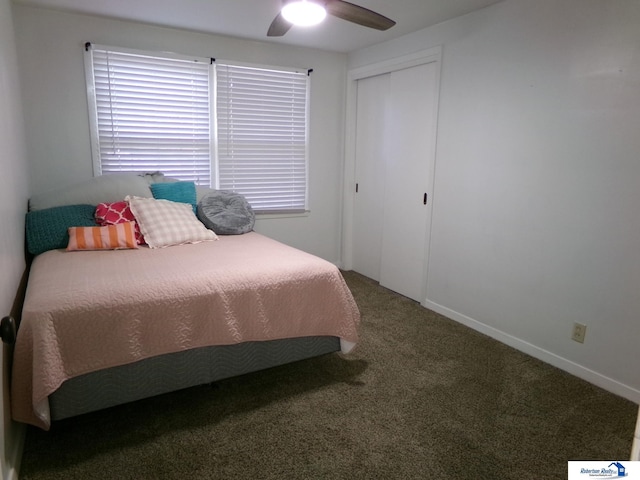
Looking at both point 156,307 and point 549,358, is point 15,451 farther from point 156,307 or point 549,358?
point 549,358

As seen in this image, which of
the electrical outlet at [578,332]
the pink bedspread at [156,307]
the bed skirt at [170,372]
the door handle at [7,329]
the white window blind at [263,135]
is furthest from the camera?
the white window blind at [263,135]

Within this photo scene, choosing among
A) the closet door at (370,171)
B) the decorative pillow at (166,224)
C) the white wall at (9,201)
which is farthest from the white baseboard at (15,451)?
the closet door at (370,171)

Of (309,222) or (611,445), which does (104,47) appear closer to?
(309,222)

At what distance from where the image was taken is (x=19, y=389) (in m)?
1.59

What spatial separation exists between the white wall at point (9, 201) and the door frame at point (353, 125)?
285cm

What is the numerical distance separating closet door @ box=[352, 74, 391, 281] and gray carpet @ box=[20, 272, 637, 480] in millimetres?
1803

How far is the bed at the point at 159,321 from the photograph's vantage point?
1.63 m

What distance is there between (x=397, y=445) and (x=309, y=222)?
2.88 metres

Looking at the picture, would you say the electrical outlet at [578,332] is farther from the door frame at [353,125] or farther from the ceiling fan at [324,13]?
the ceiling fan at [324,13]

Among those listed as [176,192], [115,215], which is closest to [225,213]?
[176,192]

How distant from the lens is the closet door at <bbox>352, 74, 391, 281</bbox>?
158 inches

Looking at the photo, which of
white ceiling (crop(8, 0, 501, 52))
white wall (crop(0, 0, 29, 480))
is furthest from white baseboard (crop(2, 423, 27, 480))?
white ceiling (crop(8, 0, 501, 52))

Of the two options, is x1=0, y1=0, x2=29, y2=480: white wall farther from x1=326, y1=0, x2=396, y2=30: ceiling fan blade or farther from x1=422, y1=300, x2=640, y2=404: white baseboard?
x1=422, y1=300, x2=640, y2=404: white baseboard

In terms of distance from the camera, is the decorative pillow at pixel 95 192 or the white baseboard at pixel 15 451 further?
the decorative pillow at pixel 95 192
